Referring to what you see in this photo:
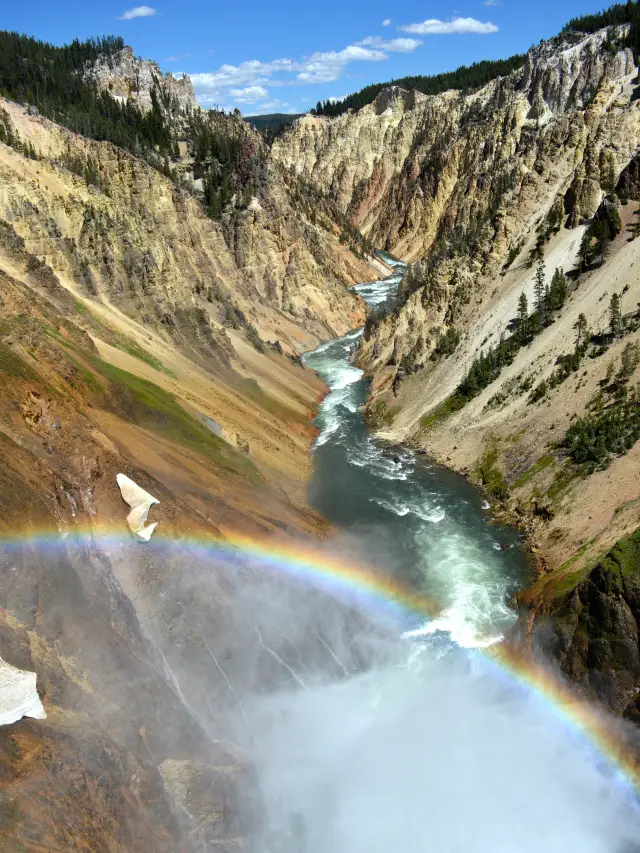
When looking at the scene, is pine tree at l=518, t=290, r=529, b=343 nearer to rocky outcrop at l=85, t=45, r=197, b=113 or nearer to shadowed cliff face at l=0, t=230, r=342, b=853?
shadowed cliff face at l=0, t=230, r=342, b=853

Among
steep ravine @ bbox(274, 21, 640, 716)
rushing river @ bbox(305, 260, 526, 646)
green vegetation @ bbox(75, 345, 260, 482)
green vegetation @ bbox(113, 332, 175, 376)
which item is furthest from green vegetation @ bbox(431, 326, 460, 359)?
green vegetation @ bbox(75, 345, 260, 482)

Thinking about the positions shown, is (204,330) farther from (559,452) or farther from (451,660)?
(451,660)

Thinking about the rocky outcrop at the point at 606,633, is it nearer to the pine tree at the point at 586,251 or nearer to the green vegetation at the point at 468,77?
the pine tree at the point at 586,251

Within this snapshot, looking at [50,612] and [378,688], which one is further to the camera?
[378,688]

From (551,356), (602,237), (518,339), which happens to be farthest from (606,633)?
(602,237)

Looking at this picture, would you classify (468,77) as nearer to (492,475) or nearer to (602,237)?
(602,237)

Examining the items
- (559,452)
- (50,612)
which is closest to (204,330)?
(559,452)

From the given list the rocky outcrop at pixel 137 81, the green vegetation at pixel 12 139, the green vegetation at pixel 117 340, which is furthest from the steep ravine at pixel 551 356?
the rocky outcrop at pixel 137 81
